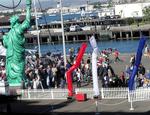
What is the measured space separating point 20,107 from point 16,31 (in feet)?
15.7

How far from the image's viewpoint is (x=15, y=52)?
1204 inches

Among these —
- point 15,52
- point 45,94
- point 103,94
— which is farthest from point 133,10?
point 103,94

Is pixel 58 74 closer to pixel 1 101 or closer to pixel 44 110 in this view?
pixel 44 110

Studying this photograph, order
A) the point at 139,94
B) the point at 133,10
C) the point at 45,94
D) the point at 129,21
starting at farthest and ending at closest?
the point at 133,10 < the point at 129,21 < the point at 45,94 < the point at 139,94

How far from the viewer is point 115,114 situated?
2364 centimetres

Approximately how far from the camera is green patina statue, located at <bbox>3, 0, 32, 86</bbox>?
1191 inches

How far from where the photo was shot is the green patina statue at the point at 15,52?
3025 cm

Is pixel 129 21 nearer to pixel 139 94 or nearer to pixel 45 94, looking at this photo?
pixel 45 94

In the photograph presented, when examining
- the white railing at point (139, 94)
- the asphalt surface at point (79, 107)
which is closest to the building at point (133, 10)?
the asphalt surface at point (79, 107)

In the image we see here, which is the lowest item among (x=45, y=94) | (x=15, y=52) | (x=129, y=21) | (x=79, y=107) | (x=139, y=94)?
(x=129, y=21)

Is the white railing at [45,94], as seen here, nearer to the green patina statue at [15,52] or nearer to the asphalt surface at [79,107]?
the asphalt surface at [79,107]

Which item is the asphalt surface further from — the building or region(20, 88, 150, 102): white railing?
the building

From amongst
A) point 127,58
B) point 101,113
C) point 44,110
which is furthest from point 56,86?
point 127,58

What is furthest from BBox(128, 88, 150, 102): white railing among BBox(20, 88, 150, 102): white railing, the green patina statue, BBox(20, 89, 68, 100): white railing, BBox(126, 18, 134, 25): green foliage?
BBox(126, 18, 134, 25): green foliage
